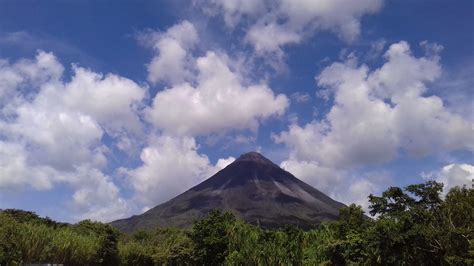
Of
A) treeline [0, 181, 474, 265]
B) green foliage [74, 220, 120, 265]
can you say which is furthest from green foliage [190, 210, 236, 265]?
green foliage [74, 220, 120, 265]

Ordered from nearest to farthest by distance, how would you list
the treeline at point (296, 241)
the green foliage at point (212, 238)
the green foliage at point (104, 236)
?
the treeline at point (296, 241)
the green foliage at point (212, 238)
the green foliage at point (104, 236)

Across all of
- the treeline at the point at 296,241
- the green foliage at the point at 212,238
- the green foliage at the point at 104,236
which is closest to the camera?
the treeline at the point at 296,241

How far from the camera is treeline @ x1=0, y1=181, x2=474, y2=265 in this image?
126 feet

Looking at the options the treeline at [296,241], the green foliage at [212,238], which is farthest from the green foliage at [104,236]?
the green foliage at [212,238]

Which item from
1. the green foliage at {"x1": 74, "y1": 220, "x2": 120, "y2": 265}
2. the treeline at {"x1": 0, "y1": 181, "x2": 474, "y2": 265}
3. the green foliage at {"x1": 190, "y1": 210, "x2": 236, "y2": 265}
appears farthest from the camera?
the green foliage at {"x1": 74, "y1": 220, "x2": 120, "y2": 265}

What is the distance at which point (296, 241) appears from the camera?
57875mm

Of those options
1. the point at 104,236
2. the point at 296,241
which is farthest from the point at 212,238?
the point at 104,236

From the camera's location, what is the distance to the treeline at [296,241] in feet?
126

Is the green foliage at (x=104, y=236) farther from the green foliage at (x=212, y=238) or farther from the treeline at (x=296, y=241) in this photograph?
the green foliage at (x=212, y=238)

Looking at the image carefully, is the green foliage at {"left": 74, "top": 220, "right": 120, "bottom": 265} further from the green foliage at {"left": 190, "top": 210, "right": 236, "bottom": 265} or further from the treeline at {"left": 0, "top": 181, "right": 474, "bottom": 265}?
the green foliage at {"left": 190, "top": 210, "right": 236, "bottom": 265}

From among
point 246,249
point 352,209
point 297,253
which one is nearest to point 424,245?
point 352,209

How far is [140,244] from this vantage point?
3243 inches

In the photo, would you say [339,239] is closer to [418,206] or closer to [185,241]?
[418,206]

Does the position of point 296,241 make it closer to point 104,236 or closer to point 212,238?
point 212,238
